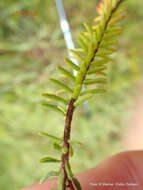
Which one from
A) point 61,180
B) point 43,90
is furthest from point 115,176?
point 43,90

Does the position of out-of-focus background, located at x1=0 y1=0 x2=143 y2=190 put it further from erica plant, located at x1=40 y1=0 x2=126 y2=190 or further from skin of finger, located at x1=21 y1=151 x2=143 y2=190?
erica plant, located at x1=40 y1=0 x2=126 y2=190

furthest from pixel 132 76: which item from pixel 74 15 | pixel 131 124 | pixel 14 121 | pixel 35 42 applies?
pixel 14 121

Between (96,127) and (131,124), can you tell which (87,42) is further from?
(131,124)

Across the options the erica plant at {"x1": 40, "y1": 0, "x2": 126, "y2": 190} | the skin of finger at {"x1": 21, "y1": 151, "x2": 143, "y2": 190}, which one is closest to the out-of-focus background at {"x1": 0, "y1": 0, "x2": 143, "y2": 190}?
the skin of finger at {"x1": 21, "y1": 151, "x2": 143, "y2": 190}

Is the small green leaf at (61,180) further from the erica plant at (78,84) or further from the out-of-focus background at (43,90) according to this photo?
the out-of-focus background at (43,90)

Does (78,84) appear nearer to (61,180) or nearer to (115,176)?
(61,180)
